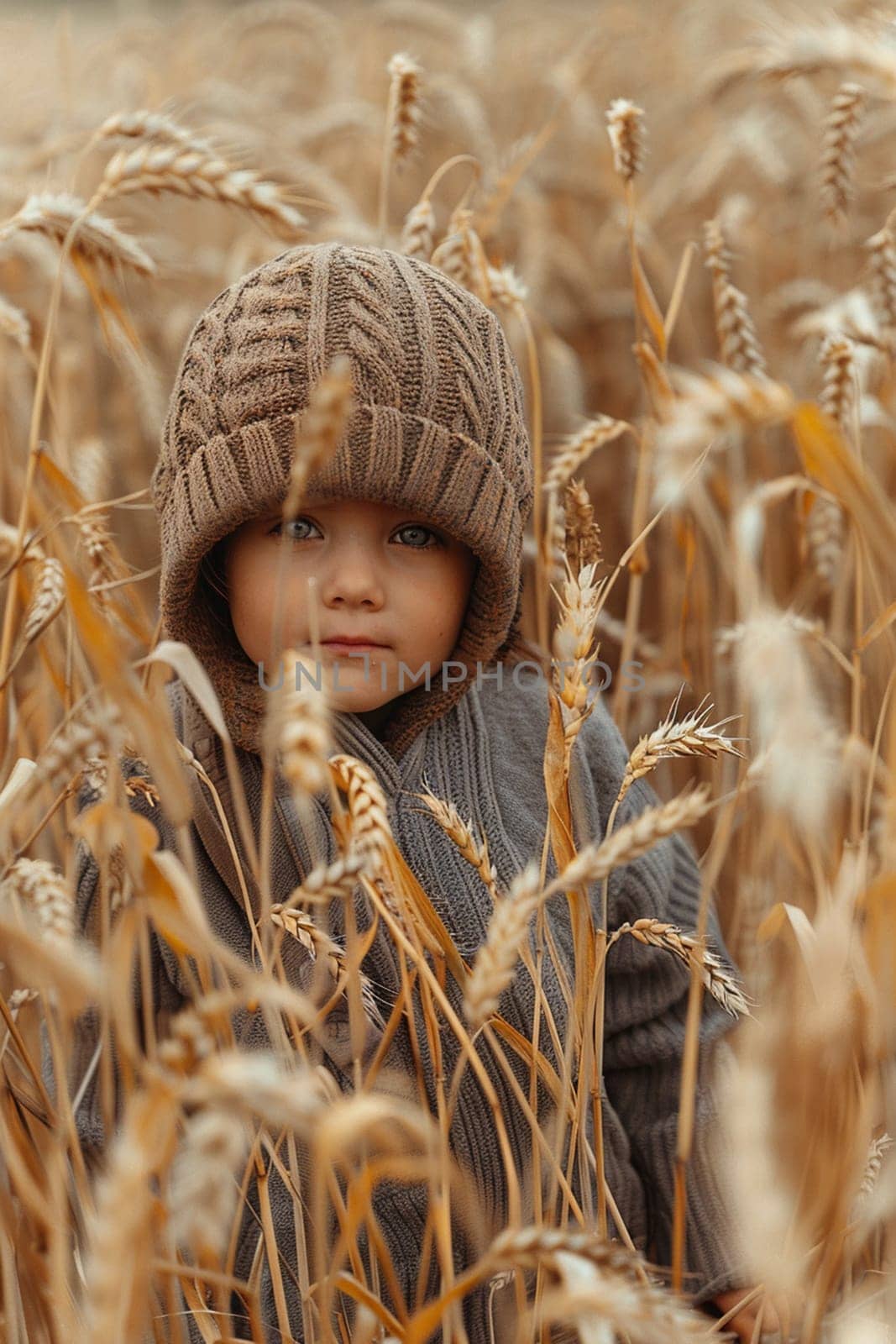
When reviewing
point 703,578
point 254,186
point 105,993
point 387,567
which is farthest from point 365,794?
point 703,578

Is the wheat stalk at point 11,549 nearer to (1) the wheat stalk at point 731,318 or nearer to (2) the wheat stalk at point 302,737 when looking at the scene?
(2) the wheat stalk at point 302,737

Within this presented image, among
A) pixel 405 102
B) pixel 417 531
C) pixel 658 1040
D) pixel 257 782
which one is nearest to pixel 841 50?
pixel 417 531

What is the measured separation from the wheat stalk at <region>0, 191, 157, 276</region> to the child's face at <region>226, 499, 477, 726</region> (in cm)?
20

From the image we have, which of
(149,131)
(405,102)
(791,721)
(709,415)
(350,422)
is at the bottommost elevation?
(791,721)

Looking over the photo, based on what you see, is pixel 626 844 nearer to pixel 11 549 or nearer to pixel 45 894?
pixel 45 894

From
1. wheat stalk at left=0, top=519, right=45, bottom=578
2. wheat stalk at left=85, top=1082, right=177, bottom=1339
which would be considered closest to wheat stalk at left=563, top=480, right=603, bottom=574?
wheat stalk at left=0, top=519, right=45, bottom=578

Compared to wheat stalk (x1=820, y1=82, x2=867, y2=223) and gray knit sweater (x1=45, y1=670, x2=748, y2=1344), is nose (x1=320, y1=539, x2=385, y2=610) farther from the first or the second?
wheat stalk (x1=820, y1=82, x2=867, y2=223)

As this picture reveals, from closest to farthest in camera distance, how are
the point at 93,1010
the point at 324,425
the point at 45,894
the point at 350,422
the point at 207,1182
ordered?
the point at 207,1182
the point at 324,425
the point at 45,894
the point at 350,422
the point at 93,1010

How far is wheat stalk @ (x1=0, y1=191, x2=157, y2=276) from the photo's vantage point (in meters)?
0.81

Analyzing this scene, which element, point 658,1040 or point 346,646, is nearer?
point 346,646

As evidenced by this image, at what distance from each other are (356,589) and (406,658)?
0.27 ft

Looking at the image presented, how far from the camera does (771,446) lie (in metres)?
1.96

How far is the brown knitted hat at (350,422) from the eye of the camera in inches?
32.4

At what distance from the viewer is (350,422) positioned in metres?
0.81
